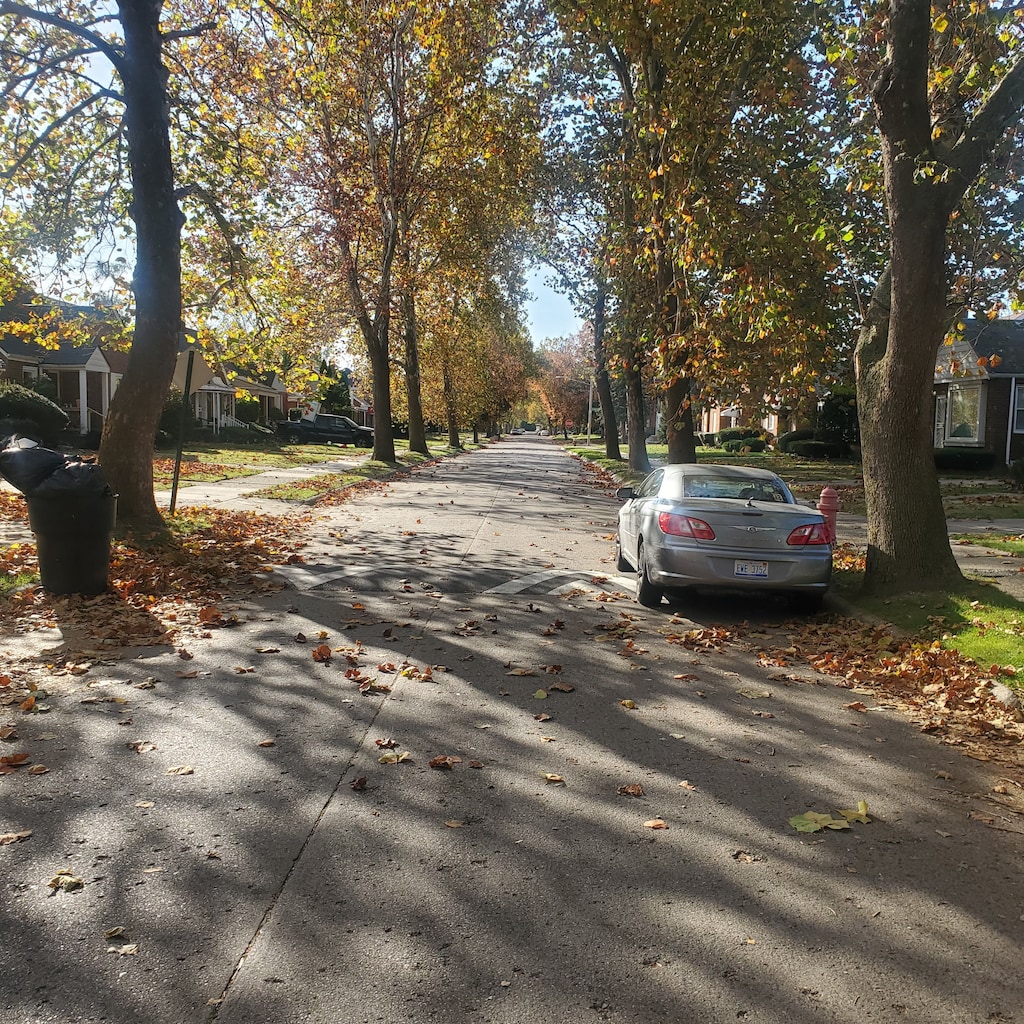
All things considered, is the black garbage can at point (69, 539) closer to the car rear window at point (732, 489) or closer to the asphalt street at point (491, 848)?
the asphalt street at point (491, 848)

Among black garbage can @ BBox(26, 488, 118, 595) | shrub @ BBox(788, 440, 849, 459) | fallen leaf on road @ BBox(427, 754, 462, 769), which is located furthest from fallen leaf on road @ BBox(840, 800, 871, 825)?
shrub @ BBox(788, 440, 849, 459)

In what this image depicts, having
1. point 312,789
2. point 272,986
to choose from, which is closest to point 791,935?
point 272,986

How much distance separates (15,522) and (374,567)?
6.37 m

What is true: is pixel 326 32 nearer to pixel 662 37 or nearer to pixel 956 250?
pixel 662 37

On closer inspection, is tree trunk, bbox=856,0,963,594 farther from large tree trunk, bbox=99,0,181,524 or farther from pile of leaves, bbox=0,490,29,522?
pile of leaves, bbox=0,490,29,522

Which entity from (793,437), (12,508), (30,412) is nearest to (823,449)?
(793,437)

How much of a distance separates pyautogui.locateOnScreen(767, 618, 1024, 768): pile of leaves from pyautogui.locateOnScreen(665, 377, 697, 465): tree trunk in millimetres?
11650

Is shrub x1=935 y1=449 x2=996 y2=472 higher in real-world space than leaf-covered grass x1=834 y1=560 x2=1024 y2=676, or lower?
higher

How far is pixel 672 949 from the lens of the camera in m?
3.21

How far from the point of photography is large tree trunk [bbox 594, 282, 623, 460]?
35.3 m

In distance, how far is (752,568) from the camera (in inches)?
346

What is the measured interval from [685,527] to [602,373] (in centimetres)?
3103


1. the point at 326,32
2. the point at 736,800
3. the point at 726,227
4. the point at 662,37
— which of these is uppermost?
the point at 326,32

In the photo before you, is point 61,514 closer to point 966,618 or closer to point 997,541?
point 966,618
